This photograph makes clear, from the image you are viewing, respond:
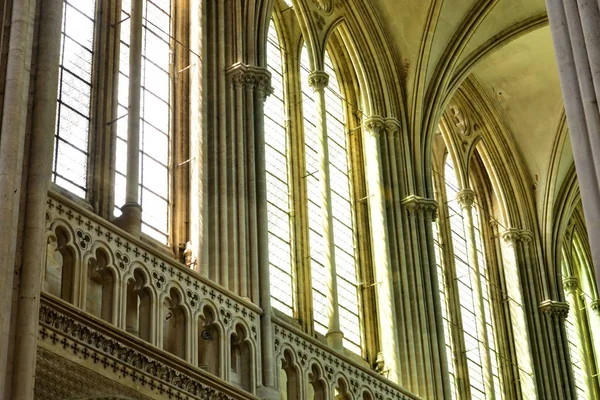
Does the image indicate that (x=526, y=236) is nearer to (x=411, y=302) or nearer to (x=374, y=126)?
(x=374, y=126)

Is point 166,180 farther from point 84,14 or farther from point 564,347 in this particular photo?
point 564,347

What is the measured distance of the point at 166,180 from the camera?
17969mm

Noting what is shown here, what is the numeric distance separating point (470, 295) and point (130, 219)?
394 inches

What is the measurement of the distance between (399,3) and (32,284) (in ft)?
40.9

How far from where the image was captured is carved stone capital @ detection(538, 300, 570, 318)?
25.5 metres

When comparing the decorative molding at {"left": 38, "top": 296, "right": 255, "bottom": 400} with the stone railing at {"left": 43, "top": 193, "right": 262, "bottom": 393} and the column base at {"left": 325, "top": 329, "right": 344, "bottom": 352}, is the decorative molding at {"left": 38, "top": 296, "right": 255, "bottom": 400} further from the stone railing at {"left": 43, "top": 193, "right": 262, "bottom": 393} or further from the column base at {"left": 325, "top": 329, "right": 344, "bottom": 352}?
the column base at {"left": 325, "top": 329, "right": 344, "bottom": 352}

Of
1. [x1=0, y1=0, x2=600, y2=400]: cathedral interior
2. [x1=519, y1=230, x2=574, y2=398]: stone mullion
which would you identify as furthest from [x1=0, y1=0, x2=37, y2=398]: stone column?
[x1=519, y1=230, x2=574, y2=398]: stone mullion

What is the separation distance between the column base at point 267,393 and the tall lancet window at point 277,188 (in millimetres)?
2436

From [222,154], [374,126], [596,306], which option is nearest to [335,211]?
[374,126]

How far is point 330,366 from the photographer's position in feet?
59.0

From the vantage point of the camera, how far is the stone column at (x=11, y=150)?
12.2 m

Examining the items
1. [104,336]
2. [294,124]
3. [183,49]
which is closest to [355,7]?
[294,124]

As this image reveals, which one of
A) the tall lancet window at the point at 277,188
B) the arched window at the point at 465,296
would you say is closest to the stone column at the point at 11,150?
the tall lancet window at the point at 277,188

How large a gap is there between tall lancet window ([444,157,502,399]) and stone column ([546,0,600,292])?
38.0ft
